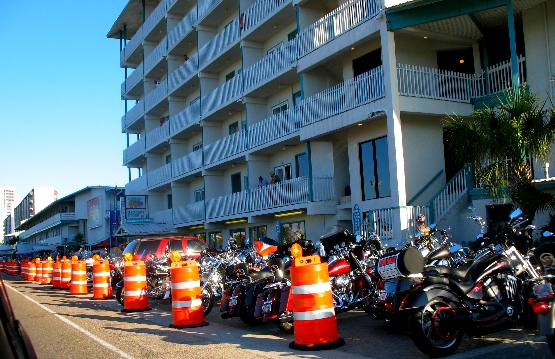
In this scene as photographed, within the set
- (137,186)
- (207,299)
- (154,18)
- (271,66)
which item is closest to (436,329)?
(207,299)

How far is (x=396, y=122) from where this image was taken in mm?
16734

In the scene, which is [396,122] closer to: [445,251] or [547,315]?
[445,251]

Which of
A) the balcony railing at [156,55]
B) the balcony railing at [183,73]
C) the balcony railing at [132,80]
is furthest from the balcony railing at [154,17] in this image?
the balcony railing at [183,73]

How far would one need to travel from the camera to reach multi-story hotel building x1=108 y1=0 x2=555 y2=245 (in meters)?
16.8

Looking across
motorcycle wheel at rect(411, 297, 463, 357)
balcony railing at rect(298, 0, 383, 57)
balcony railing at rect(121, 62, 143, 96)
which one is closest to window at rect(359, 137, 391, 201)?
balcony railing at rect(298, 0, 383, 57)

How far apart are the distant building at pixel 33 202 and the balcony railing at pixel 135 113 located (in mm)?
87989

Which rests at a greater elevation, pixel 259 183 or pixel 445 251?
pixel 259 183

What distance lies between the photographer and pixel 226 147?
29297mm

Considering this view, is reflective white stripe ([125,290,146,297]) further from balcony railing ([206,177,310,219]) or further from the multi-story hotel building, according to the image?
balcony railing ([206,177,310,219])

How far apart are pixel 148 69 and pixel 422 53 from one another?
26.7 meters

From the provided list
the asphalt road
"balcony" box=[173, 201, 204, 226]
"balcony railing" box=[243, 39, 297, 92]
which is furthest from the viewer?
"balcony" box=[173, 201, 204, 226]

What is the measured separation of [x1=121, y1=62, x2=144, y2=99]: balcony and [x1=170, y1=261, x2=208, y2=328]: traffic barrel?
34841 millimetres

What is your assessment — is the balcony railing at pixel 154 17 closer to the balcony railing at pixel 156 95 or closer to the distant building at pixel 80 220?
the balcony railing at pixel 156 95

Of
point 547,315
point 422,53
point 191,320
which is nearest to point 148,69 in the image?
point 422,53
